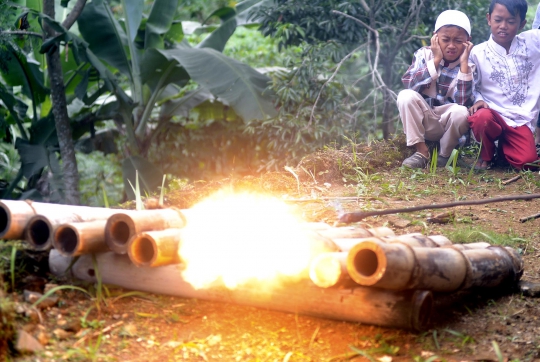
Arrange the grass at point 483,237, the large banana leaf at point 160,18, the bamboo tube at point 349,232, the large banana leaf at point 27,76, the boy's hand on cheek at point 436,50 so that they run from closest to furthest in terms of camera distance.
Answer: the bamboo tube at point 349,232
the grass at point 483,237
the boy's hand on cheek at point 436,50
the large banana leaf at point 27,76
the large banana leaf at point 160,18

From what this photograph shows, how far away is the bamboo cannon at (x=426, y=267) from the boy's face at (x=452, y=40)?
3.03m

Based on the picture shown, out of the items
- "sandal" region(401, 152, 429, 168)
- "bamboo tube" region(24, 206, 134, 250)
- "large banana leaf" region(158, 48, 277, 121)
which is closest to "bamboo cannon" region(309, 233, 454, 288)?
"bamboo tube" region(24, 206, 134, 250)

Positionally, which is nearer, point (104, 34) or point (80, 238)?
point (80, 238)

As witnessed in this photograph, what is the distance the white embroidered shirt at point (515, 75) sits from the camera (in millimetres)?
5875

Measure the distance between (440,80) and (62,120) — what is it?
174 inches

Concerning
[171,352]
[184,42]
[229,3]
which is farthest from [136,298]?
[229,3]

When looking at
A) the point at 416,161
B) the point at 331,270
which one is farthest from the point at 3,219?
the point at 416,161

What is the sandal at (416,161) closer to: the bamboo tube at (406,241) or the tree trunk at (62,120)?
the bamboo tube at (406,241)

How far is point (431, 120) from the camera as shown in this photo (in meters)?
5.88

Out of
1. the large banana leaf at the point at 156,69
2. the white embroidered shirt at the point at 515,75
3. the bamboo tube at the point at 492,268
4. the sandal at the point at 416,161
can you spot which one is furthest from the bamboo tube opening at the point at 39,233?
the large banana leaf at the point at 156,69

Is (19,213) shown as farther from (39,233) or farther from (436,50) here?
(436,50)

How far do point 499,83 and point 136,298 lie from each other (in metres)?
4.46

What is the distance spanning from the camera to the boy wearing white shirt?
576cm

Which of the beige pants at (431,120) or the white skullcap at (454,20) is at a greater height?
the white skullcap at (454,20)
